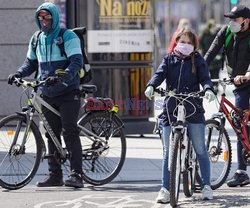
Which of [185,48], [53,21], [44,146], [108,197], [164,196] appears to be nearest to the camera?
[185,48]

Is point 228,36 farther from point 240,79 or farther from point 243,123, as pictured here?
point 243,123

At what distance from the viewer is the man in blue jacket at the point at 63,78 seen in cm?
918

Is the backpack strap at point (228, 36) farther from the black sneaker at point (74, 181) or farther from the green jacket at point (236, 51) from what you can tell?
the black sneaker at point (74, 181)

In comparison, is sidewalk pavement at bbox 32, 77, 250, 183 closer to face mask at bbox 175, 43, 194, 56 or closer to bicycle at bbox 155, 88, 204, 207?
bicycle at bbox 155, 88, 204, 207

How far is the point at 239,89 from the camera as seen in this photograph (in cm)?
962

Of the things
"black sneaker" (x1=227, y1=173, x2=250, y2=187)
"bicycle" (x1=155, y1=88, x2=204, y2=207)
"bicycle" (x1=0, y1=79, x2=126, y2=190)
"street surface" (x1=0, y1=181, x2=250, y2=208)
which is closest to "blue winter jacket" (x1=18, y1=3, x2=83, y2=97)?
"bicycle" (x1=0, y1=79, x2=126, y2=190)

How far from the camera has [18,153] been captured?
30.3 feet

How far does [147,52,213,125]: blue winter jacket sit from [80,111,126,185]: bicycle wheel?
1.27m

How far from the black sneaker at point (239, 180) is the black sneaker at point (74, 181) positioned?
4.90 feet

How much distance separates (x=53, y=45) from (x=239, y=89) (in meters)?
1.92

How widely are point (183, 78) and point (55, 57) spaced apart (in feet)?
4.79

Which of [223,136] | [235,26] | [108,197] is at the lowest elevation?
[108,197]

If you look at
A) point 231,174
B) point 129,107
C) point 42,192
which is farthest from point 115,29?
Answer: point 42,192

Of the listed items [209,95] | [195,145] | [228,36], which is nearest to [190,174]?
[195,145]
